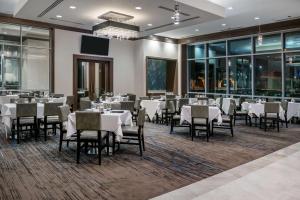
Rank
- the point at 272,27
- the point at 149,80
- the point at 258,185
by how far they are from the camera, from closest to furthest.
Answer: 1. the point at 258,185
2. the point at 272,27
3. the point at 149,80

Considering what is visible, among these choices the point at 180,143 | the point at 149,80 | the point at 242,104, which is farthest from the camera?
the point at 149,80

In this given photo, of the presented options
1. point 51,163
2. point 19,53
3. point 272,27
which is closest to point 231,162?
point 51,163

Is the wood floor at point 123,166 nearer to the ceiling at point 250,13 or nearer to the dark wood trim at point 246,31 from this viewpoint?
the ceiling at point 250,13

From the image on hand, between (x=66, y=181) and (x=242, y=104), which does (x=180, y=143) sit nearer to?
(x=66, y=181)

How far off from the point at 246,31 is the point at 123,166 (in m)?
Answer: 8.84

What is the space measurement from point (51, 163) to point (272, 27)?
30.4ft

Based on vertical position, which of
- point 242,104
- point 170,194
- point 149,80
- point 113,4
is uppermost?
point 113,4

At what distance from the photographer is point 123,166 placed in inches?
177

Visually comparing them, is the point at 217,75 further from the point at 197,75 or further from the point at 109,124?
the point at 109,124

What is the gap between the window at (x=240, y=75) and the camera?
11633mm

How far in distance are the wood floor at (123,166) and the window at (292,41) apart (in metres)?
4.74

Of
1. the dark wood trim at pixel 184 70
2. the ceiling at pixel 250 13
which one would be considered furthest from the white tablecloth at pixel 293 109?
the dark wood trim at pixel 184 70

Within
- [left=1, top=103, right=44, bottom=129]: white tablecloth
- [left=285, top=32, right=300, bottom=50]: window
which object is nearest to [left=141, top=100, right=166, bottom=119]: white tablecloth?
[left=1, top=103, right=44, bottom=129]: white tablecloth

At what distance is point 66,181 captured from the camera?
12.4 ft
